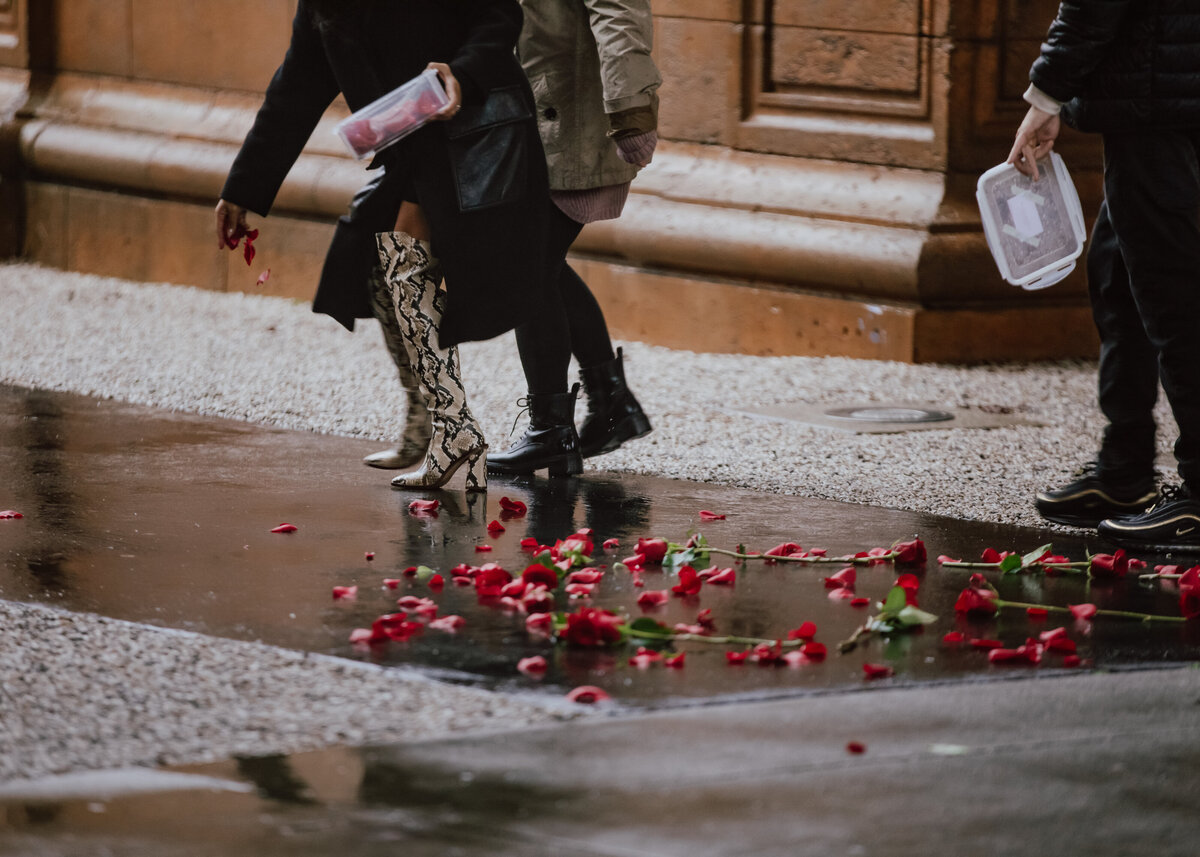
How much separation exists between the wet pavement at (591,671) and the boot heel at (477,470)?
0.05 metres

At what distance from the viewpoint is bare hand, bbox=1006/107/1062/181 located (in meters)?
5.34

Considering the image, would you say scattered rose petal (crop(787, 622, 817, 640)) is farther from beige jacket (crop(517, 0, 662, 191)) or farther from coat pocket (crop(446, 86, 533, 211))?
beige jacket (crop(517, 0, 662, 191))

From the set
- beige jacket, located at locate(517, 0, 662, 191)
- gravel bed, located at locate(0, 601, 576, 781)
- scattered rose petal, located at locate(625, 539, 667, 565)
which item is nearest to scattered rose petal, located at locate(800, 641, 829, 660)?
gravel bed, located at locate(0, 601, 576, 781)

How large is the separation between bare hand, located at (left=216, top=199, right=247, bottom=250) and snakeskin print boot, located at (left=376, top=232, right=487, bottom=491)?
41 centimetres

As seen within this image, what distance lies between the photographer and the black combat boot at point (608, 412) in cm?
644

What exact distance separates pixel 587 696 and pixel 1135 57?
237 centimetres

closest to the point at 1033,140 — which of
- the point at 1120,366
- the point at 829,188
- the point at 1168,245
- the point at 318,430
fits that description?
the point at 1168,245

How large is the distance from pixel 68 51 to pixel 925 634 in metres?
9.41

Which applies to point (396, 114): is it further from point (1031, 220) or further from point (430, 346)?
point (1031, 220)

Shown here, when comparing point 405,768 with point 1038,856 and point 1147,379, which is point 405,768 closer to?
point 1038,856

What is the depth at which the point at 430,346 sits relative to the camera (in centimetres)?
581

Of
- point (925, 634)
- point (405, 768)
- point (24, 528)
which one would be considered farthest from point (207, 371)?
point (405, 768)

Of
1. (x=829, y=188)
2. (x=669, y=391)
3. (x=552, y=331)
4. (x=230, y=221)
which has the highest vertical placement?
(x=230, y=221)

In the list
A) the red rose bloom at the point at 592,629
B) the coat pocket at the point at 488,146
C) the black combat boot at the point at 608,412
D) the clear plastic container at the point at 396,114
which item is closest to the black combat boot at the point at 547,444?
the black combat boot at the point at 608,412
